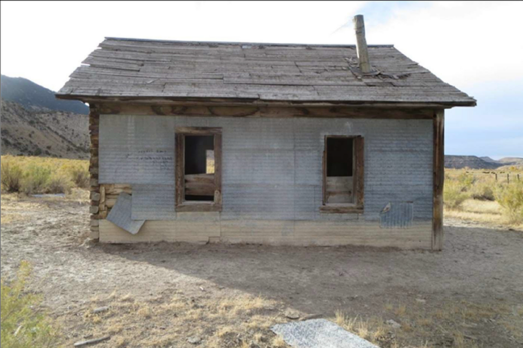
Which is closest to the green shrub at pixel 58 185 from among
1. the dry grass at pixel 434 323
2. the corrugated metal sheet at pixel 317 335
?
the corrugated metal sheet at pixel 317 335

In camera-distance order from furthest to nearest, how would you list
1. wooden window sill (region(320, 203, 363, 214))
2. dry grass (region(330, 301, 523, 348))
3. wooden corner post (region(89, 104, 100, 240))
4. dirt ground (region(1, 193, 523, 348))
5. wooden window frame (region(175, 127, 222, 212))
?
1. wooden window sill (region(320, 203, 363, 214))
2. wooden window frame (region(175, 127, 222, 212))
3. wooden corner post (region(89, 104, 100, 240))
4. dirt ground (region(1, 193, 523, 348))
5. dry grass (region(330, 301, 523, 348))

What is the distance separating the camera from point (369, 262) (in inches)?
261

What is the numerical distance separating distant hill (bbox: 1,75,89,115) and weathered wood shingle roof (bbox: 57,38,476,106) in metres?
59.3

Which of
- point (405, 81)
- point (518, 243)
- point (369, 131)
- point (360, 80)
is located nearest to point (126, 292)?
point (369, 131)

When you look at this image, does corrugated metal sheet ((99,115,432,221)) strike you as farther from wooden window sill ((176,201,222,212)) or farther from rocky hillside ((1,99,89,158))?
rocky hillside ((1,99,89,158))

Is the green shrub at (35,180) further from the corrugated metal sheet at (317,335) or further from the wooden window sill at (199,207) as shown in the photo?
the corrugated metal sheet at (317,335)

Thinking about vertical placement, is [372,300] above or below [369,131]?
below

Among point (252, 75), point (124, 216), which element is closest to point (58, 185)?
point (124, 216)

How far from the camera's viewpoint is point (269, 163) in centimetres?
737

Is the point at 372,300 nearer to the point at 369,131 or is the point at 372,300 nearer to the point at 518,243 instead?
the point at 369,131

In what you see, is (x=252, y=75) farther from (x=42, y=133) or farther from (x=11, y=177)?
(x=42, y=133)

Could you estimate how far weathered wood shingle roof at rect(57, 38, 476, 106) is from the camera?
6.96 meters

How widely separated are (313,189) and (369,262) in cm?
169

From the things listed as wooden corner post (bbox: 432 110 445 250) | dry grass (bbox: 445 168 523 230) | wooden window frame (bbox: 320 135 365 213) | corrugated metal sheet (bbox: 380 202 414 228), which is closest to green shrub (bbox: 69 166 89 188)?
wooden window frame (bbox: 320 135 365 213)
